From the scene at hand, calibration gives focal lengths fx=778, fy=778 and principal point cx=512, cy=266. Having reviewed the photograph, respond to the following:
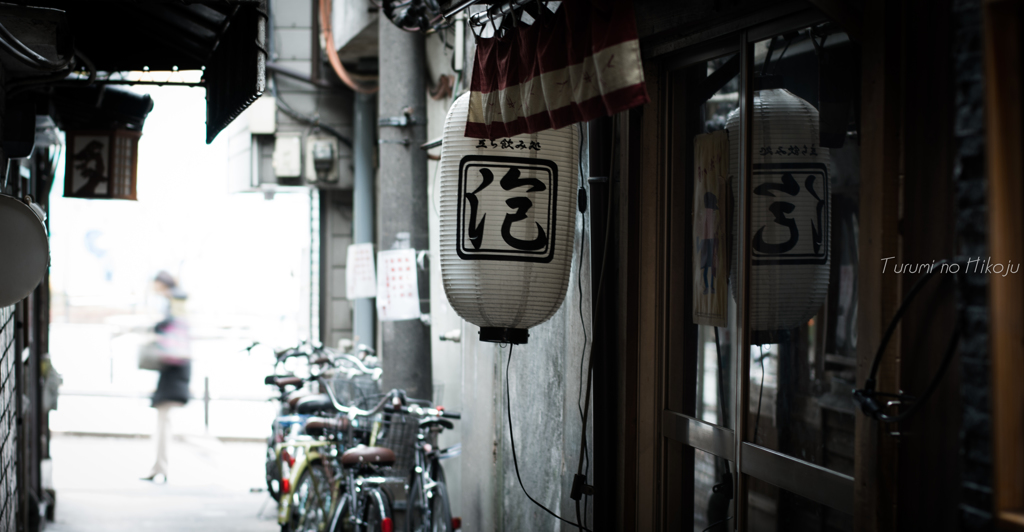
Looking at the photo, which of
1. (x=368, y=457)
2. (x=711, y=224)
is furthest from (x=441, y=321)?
(x=711, y=224)

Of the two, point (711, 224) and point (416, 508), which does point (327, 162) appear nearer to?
point (416, 508)

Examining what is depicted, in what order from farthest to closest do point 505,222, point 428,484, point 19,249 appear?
point 428,484, point 19,249, point 505,222

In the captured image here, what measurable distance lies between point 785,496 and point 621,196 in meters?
2.14

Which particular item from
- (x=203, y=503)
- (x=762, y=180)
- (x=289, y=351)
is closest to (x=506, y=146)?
(x=762, y=180)

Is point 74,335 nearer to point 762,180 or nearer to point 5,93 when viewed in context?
point 5,93

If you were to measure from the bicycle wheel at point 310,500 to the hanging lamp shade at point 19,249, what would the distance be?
4273mm

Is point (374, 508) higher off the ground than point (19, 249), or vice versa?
point (19, 249)

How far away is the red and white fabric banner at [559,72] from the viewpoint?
11.5ft

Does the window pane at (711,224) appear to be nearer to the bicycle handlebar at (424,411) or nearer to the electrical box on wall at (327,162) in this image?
the bicycle handlebar at (424,411)

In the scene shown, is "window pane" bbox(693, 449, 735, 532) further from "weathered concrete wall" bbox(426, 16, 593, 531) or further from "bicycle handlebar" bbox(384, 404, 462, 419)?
"bicycle handlebar" bbox(384, 404, 462, 419)

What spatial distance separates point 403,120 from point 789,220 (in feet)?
19.1

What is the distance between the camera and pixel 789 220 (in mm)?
4145

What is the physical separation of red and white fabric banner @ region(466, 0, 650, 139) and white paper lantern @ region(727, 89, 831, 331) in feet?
3.51

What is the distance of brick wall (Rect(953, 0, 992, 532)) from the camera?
247 centimetres
